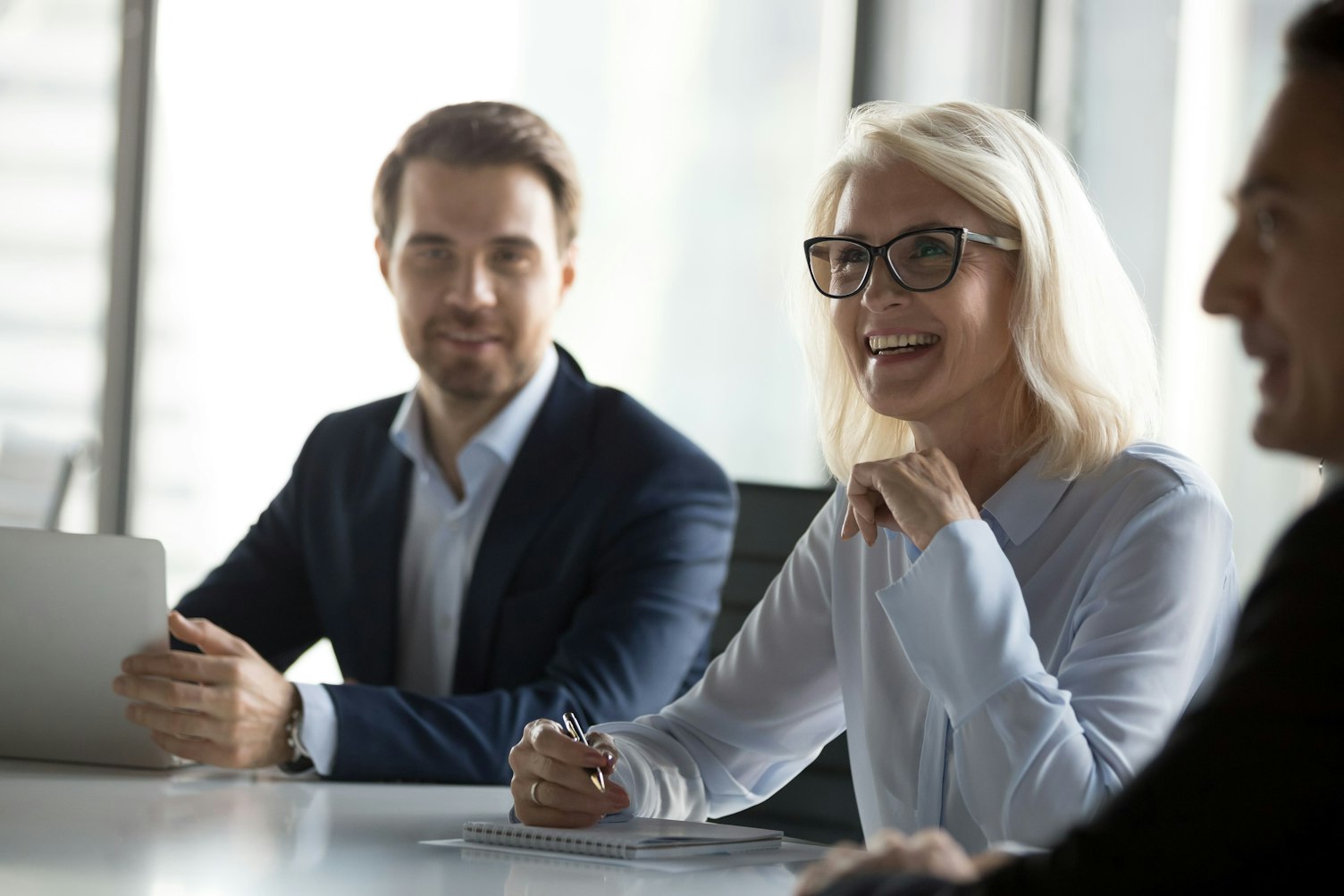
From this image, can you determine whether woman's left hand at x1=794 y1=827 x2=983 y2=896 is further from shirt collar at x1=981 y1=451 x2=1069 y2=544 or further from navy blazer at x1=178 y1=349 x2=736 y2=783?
navy blazer at x1=178 y1=349 x2=736 y2=783

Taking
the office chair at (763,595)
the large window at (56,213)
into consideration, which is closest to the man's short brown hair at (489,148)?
the office chair at (763,595)

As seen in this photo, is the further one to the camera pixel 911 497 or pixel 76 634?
pixel 76 634

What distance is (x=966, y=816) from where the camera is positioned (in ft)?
5.17

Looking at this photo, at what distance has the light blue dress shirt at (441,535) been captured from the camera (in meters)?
2.40

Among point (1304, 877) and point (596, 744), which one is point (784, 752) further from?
point (1304, 877)

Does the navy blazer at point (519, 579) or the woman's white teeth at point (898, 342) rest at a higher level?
the woman's white teeth at point (898, 342)

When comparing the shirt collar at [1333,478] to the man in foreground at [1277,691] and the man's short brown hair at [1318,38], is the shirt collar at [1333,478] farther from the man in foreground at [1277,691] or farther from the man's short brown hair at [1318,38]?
the man's short brown hair at [1318,38]

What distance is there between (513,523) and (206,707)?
644mm

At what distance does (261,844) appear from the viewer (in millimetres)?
1424

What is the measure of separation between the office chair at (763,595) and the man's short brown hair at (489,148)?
0.61 meters

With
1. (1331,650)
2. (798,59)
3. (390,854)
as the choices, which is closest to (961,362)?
(390,854)

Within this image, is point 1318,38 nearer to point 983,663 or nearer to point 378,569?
point 983,663

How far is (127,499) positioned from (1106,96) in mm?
3050

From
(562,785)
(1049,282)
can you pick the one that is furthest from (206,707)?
(1049,282)
